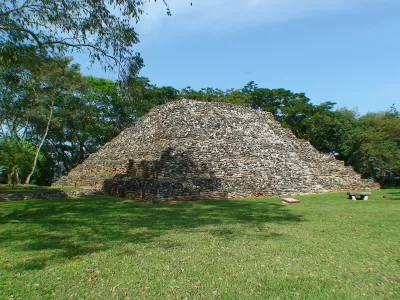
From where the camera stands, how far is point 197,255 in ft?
19.0

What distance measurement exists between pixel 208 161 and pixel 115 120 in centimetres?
1812

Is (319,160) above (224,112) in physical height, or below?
below

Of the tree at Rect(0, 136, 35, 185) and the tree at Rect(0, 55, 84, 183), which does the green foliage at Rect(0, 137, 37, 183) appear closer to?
the tree at Rect(0, 136, 35, 185)

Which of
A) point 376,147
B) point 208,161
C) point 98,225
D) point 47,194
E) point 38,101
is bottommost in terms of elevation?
point 98,225

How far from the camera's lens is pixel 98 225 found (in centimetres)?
882

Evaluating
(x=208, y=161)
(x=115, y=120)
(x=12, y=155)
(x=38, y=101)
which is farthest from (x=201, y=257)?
(x=115, y=120)

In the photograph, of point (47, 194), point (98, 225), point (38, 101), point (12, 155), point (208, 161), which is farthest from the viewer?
point (38, 101)

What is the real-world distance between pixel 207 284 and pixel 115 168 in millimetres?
16809

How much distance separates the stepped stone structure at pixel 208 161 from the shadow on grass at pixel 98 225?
3217mm

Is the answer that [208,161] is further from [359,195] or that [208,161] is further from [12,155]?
[12,155]

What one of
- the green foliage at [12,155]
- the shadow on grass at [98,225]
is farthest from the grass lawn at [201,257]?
the green foliage at [12,155]

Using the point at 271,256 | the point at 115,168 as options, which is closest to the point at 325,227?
the point at 271,256

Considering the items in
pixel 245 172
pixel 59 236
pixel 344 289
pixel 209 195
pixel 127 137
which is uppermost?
pixel 127 137

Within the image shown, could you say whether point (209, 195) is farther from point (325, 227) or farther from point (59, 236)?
point (59, 236)
